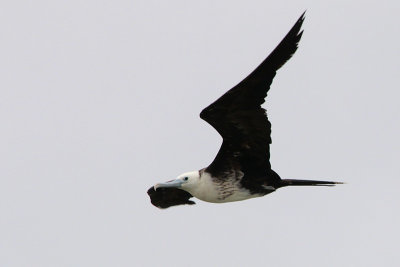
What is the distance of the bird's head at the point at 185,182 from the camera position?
1377 cm

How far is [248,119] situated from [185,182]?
4.30 feet

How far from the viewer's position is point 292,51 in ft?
40.3

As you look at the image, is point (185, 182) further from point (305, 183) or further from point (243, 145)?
point (305, 183)

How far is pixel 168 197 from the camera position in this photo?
1473 cm

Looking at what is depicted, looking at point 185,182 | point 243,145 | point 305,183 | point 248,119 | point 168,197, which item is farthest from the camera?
point 168,197

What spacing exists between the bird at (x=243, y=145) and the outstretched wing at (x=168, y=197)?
1.54 ft

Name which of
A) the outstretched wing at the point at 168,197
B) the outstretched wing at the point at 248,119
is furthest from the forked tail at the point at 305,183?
the outstretched wing at the point at 168,197

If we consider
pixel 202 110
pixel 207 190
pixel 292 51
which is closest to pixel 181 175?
pixel 207 190

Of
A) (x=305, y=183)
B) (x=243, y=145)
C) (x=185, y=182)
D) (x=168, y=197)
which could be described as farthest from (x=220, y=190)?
(x=168, y=197)

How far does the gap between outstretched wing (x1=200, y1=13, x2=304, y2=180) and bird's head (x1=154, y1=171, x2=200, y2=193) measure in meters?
0.22

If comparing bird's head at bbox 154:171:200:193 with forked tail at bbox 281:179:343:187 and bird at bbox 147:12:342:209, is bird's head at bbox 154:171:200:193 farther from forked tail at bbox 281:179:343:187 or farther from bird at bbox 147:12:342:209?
forked tail at bbox 281:179:343:187

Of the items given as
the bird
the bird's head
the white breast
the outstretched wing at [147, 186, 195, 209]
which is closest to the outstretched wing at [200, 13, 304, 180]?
the bird

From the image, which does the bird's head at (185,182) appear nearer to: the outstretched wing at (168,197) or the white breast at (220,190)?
the white breast at (220,190)

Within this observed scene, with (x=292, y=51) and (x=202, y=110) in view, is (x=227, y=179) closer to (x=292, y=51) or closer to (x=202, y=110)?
(x=202, y=110)
